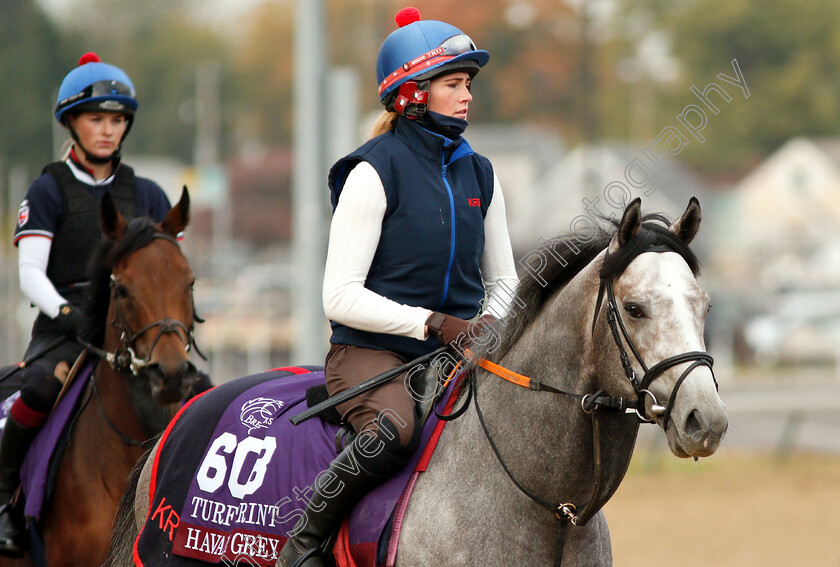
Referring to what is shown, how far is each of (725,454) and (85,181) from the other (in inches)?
462

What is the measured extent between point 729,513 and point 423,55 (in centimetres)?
860

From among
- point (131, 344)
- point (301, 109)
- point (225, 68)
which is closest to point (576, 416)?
point (131, 344)

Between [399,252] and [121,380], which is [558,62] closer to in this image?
[121,380]

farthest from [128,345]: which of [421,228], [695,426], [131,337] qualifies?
[695,426]

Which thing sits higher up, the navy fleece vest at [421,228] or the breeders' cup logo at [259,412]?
the navy fleece vest at [421,228]

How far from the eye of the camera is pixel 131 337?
17.3ft

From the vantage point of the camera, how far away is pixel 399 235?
3879 millimetres

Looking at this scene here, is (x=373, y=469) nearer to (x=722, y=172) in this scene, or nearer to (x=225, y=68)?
(x=722, y=172)

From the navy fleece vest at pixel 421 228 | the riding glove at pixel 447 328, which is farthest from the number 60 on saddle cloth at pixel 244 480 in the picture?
the navy fleece vest at pixel 421 228

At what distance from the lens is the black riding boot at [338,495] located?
3.65 metres

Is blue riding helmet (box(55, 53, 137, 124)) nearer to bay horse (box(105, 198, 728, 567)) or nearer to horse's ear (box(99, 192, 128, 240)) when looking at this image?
horse's ear (box(99, 192, 128, 240))

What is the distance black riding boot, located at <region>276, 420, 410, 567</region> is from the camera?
3.65m

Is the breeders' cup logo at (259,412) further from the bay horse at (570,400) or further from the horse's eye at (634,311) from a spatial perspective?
the horse's eye at (634,311)

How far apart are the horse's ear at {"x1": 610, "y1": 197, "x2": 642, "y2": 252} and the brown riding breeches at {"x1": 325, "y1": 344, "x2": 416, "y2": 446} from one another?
95cm
